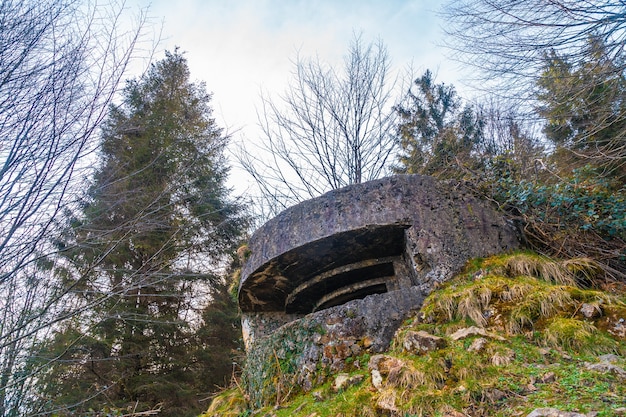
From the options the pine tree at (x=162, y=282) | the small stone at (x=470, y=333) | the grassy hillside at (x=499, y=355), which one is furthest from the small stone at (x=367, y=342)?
the pine tree at (x=162, y=282)

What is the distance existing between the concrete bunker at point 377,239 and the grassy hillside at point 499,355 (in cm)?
34

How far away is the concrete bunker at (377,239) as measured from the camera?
3.58 m

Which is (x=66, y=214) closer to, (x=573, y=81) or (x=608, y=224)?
(x=608, y=224)

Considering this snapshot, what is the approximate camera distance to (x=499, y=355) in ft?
7.45

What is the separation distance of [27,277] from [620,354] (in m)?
4.51

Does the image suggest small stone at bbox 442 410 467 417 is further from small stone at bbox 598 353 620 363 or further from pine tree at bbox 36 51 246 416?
pine tree at bbox 36 51 246 416

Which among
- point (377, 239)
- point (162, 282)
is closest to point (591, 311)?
point (377, 239)

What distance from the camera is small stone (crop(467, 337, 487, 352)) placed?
2.39m

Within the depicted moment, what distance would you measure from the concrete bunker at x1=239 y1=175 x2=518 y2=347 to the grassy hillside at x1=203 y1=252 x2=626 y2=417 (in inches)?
13.4

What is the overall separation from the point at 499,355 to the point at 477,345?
159 mm

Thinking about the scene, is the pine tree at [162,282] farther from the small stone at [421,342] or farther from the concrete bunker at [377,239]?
the small stone at [421,342]

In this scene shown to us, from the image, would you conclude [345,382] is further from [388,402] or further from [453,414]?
[453,414]

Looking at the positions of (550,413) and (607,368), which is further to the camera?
(607,368)

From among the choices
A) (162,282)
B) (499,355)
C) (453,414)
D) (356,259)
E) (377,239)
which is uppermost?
(162,282)
